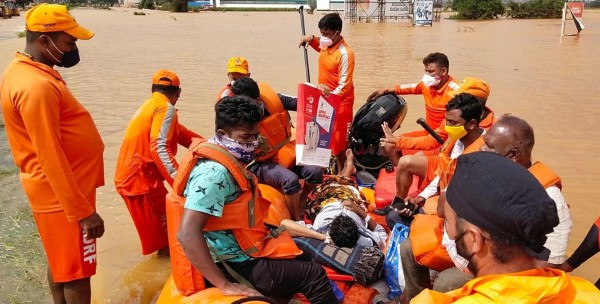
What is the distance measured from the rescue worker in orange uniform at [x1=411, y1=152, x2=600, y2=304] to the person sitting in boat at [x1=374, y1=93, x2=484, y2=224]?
6.81 feet

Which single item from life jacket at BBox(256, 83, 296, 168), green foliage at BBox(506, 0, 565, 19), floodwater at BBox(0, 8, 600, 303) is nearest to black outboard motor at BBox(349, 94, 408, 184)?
life jacket at BBox(256, 83, 296, 168)

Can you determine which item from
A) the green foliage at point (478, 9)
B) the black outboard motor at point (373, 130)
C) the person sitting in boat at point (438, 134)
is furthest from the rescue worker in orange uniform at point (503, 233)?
the green foliage at point (478, 9)

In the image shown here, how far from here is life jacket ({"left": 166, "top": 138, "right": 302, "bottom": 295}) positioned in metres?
2.61

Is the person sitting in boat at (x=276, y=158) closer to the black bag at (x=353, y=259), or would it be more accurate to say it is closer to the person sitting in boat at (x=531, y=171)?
the black bag at (x=353, y=259)

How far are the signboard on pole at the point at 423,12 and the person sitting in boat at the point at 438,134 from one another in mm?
31807

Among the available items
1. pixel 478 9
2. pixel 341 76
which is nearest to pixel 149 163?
pixel 341 76

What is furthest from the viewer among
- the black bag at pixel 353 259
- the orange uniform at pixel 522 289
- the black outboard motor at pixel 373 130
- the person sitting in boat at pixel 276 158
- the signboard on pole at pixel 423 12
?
the signboard on pole at pixel 423 12

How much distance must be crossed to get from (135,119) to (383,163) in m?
3.09

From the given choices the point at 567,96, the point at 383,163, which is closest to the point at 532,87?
the point at 567,96

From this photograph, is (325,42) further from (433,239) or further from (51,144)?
(51,144)

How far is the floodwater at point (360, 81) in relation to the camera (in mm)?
5176

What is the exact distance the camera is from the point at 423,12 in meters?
35.3

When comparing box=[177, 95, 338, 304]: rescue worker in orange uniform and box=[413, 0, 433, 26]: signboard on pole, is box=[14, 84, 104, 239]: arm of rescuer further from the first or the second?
box=[413, 0, 433, 26]: signboard on pole

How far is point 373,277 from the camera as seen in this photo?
11.6 feet
